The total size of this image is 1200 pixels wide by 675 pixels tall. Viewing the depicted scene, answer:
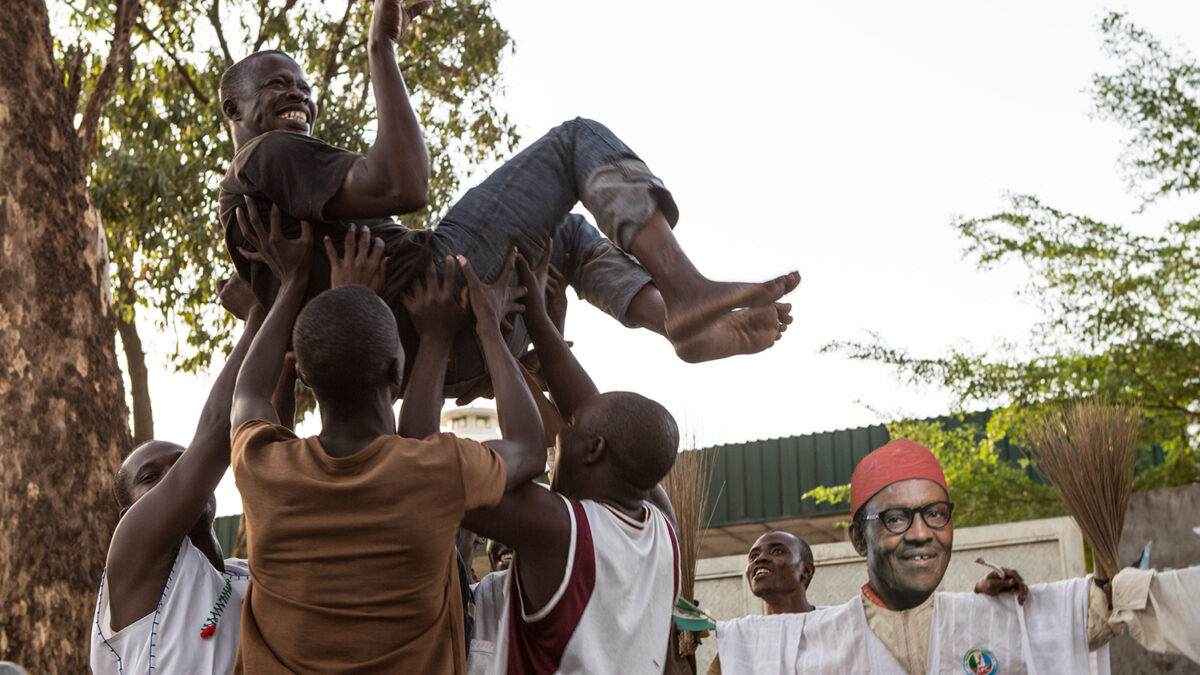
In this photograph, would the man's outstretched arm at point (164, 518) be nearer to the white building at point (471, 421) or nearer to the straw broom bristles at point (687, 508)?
the straw broom bristles at point (687, 508)

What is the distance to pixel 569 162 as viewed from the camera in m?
Answer: 3.23

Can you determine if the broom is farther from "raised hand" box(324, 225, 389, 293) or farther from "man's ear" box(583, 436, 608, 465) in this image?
"raised hand" box(324, 225, 389, 293)

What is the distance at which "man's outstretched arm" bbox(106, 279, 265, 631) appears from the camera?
9.66ft

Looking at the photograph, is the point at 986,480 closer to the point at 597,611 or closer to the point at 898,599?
the point at 898,599

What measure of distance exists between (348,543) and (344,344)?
41 cm

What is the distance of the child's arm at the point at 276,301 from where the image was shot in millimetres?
2799

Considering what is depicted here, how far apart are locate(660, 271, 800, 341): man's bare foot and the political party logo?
242 centimetres

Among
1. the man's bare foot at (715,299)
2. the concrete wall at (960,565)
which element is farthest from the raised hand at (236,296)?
the concrete wall at (960,565)

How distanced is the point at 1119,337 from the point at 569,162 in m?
8.66

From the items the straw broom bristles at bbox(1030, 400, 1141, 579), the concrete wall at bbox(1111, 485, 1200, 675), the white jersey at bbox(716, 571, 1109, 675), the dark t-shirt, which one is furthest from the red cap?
the concrete wall at bbox(1111, 485, 1200, 675)

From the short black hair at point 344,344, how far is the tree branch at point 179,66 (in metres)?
8.81

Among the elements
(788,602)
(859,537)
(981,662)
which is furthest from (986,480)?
(981,662)

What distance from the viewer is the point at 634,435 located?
296cm

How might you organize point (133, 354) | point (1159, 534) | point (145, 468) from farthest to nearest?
point (133, 354) < point (1159, 534) < point (145, 468)
